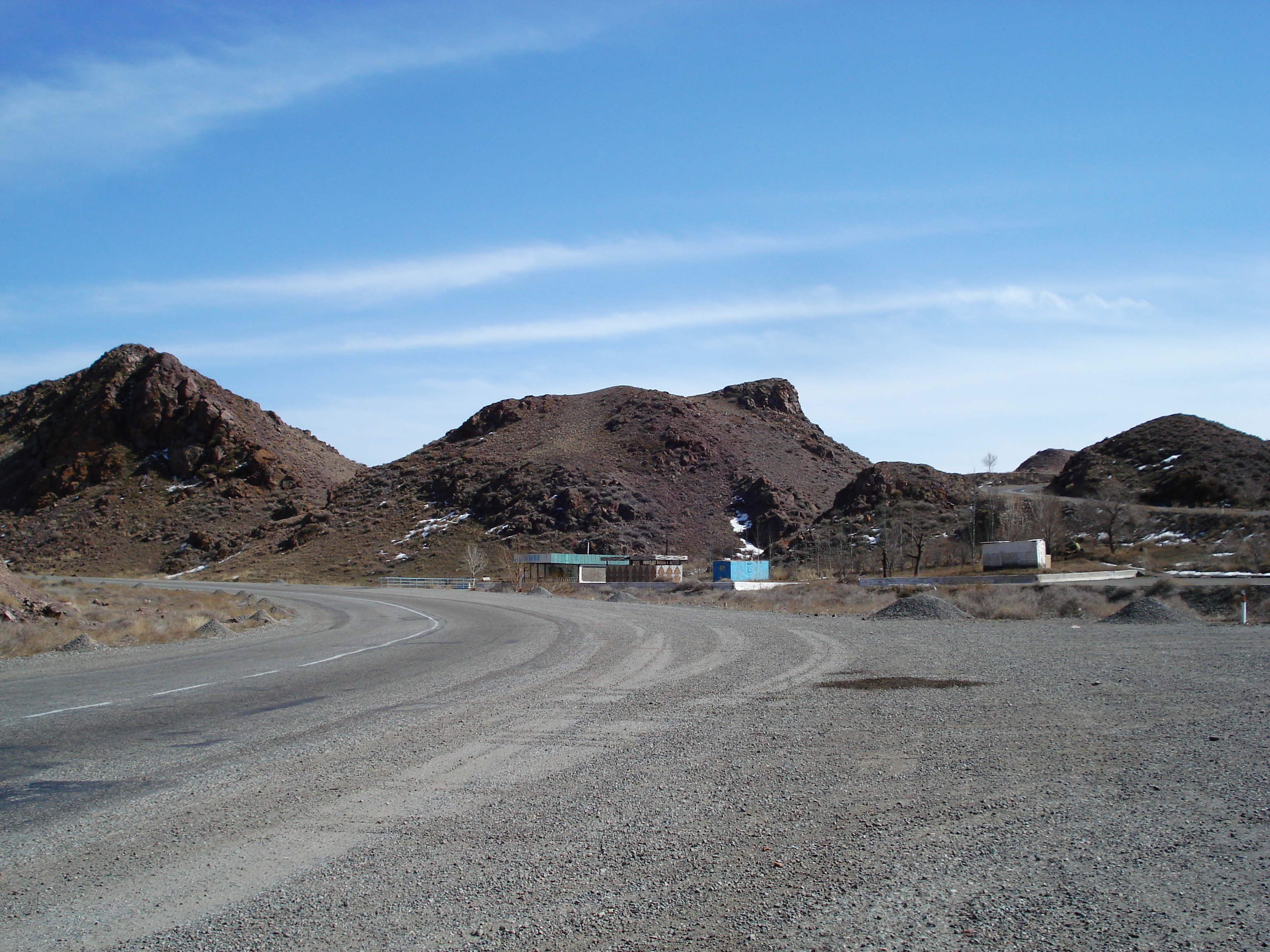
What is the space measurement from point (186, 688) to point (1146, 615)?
2215 centimetres

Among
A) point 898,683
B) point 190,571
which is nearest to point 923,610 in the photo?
point 898,683

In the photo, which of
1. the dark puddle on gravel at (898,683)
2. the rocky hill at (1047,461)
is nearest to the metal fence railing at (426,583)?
the dark puddle on gravel at (898,683)

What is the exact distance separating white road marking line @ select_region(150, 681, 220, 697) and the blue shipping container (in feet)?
156

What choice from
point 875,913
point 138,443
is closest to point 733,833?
point 875,913

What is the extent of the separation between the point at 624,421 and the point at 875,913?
118 meters

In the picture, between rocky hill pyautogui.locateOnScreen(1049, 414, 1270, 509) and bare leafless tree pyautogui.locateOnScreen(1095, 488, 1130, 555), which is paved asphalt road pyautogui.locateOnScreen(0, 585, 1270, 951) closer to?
bare leafless tree pyautogui.locateOnScreen(1095, 488, 1130, 555)

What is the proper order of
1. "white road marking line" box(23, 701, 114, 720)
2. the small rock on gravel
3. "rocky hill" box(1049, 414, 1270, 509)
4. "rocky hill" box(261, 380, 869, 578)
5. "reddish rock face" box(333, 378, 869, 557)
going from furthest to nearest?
"reddish rock face" box(333, 378, 869, 557), "rocky hill" box(261, 380, 869, 578), "rocky hill" box(1049, 414, 1270, 509), the small rock on gravel, "white road marking line" box(23, 701, 114, 720)

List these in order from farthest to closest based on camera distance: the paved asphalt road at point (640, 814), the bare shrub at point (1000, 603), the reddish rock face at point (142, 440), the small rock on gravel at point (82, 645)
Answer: the reddish rock face at point (142, 440) < the bare shrub at point (1000, 603) < the small rock on gravel at point (82, 645) < the paved asphalt road at point (640, 814)

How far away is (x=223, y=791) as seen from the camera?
621 cm

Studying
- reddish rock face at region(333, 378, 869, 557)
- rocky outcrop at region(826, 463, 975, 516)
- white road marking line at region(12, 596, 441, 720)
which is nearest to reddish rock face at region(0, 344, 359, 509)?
reddish rock face at region(333, 378, 869, 557)

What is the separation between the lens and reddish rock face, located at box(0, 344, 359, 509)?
108688 millimetres

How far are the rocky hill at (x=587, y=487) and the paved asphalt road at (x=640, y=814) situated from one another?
77038mm

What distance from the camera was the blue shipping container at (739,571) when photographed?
196 ft

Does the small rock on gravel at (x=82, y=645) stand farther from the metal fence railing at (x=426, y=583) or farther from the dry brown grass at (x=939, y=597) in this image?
the metal fence railing at (x=426, y=583)
